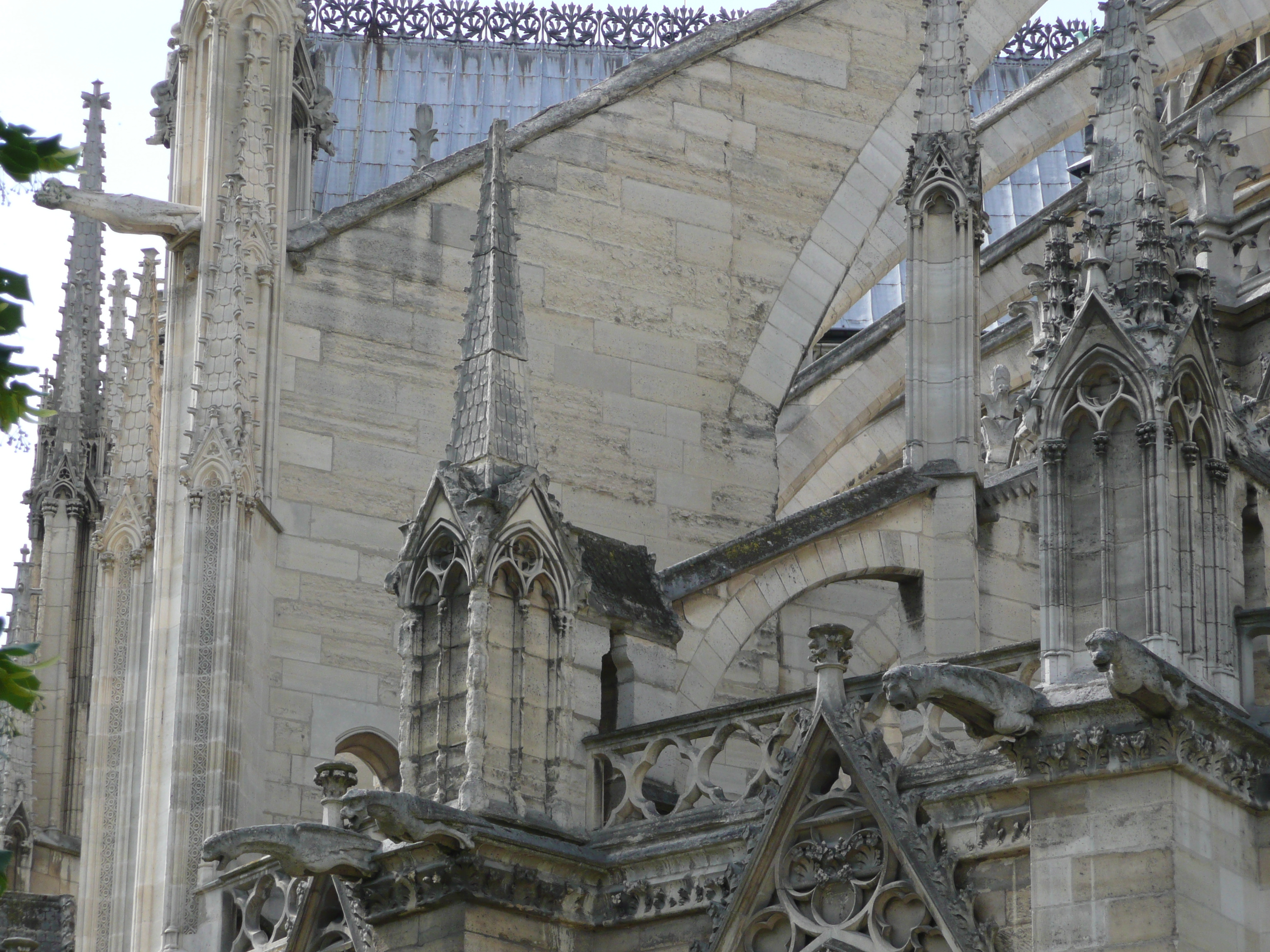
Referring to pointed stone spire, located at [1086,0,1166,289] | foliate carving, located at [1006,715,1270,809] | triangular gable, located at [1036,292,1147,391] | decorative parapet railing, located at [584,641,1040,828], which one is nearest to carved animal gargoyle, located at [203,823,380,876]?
decorative parapet railing, located at [584,641,1040,828]

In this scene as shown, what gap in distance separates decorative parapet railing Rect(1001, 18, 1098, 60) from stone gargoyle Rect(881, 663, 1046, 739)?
27.3m

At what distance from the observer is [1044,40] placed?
128 feet

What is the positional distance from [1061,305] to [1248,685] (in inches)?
72.2

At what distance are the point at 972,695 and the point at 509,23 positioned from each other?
27765mm

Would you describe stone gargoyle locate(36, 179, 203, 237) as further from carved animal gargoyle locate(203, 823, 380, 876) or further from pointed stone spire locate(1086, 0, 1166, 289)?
pointed stone spire locate(1086, 0, 1166, 289)

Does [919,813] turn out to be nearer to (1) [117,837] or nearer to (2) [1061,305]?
(2) [1061,305]

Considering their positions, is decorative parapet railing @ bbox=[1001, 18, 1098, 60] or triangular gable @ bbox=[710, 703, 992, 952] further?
decorative parapet railing @ bbox=[1001, 18, 1098, 60]

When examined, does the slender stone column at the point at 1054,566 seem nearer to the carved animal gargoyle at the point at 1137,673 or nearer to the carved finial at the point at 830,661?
the carved animal gargoyle at the point at 1137,673

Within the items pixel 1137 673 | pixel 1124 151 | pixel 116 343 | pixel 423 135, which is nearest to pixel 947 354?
pixel 1124 151

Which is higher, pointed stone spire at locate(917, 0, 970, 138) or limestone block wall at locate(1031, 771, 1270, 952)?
pointed stone spire at locate(917, 0, 970, 138)

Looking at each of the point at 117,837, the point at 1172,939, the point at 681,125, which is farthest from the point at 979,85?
the point at 1172,939

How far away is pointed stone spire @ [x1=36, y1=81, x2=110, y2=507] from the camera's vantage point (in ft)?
78.9

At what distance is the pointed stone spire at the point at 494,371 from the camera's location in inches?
572

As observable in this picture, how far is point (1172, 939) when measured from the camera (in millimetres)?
11680
